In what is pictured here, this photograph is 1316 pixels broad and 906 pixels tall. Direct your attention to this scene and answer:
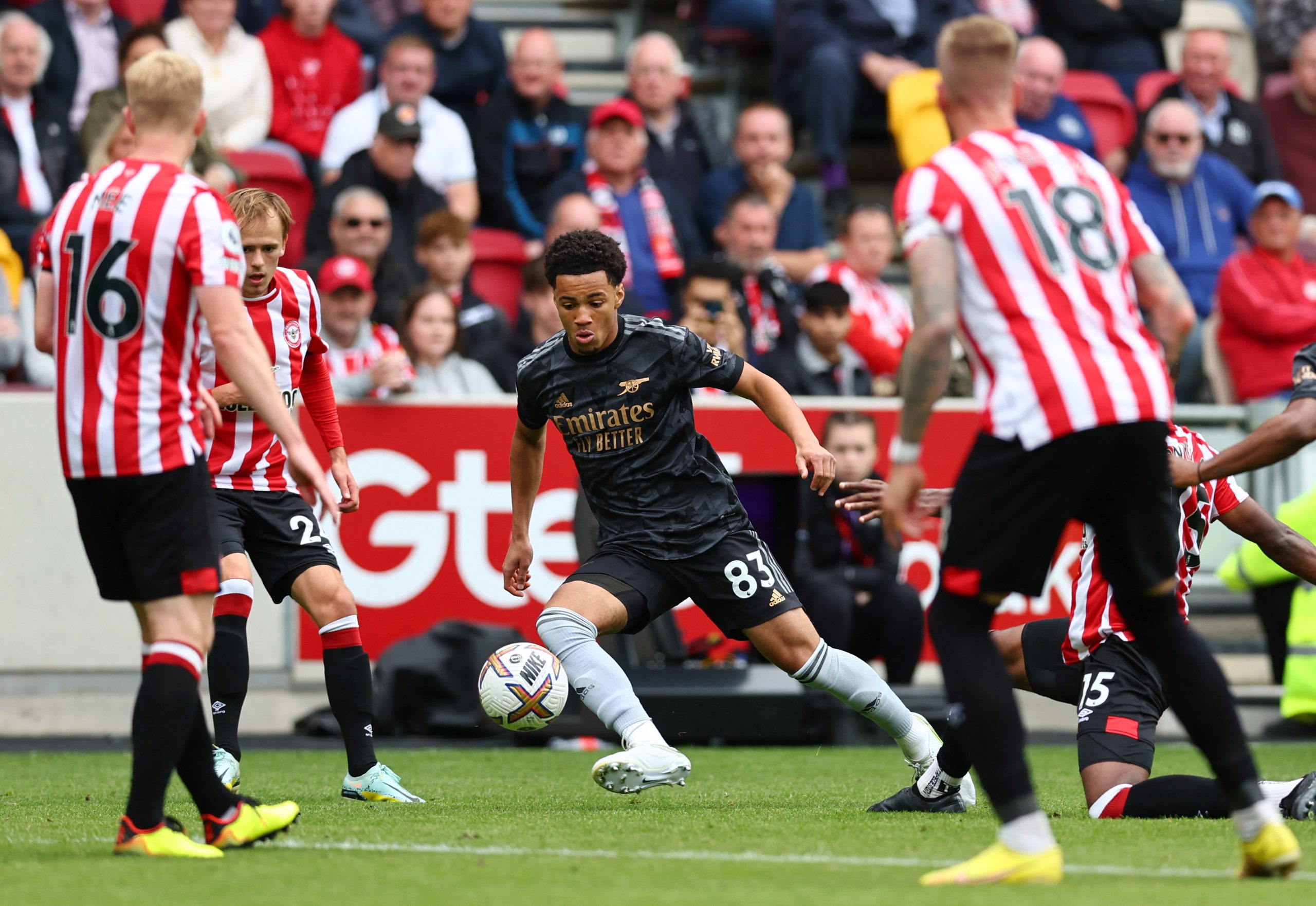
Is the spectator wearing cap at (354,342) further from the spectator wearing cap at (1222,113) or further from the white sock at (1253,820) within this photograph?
the white sock at (1253,820)

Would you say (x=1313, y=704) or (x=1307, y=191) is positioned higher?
(x=1307, y=191)

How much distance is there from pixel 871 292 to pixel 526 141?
274 centimetres

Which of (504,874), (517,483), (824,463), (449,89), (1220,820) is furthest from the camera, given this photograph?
(449,89)

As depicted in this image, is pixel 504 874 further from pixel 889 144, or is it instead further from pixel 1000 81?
pixel 889 144

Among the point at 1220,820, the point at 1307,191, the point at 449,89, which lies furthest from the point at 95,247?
the point at 1307,191

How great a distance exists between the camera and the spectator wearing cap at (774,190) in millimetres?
12773

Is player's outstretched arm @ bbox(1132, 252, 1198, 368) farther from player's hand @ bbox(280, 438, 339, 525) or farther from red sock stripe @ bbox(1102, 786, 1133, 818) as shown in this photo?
player's hand @ bbox(280, 438, 339, 525)

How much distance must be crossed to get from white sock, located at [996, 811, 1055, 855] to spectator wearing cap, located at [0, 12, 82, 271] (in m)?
8.73

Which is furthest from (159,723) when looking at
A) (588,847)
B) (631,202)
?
(631,202)

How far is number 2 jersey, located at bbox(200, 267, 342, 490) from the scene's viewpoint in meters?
6.60

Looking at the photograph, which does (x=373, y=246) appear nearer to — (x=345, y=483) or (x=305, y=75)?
(x=305, y=75)

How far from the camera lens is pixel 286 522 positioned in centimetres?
665

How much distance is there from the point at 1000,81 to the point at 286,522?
332 cm

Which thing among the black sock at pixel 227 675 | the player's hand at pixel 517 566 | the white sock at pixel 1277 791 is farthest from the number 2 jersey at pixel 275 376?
the white sock at pixel 1277 791
